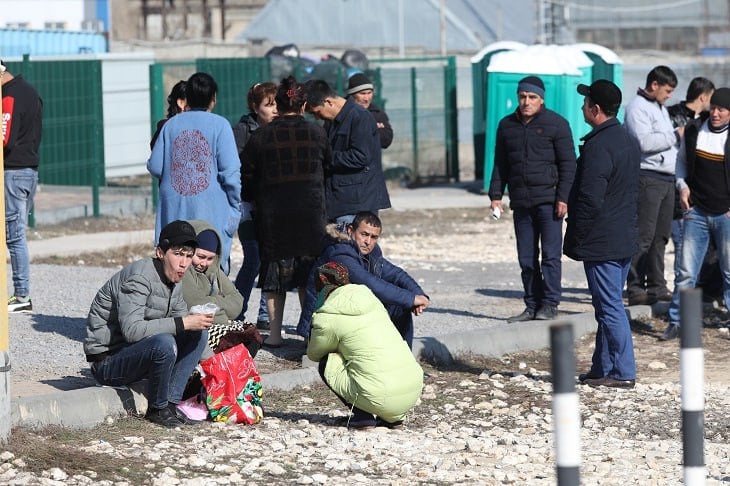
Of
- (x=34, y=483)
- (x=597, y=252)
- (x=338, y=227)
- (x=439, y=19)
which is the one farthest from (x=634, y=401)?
(x=439, y=19)

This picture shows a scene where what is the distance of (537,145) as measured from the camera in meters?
10.7

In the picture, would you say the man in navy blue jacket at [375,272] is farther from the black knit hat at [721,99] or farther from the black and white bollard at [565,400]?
the black and white bollard at [565,400]

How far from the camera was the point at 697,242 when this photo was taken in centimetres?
1057

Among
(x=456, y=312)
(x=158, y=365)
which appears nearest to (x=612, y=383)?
(x=456, y=312)

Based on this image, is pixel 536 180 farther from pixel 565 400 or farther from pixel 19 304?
pixel 565 400

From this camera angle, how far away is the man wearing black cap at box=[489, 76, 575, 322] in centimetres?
1063

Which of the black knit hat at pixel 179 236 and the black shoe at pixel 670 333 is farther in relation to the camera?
the black shoe at pixel 670 333

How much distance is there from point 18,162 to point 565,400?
726cm

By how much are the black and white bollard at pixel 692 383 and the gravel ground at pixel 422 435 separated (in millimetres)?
1550

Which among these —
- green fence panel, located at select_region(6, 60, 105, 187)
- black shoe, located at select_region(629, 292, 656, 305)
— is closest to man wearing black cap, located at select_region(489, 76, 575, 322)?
black shoe, located at select_region(629, 292, 656, 305)

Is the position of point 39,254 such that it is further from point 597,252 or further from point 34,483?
point 34,483

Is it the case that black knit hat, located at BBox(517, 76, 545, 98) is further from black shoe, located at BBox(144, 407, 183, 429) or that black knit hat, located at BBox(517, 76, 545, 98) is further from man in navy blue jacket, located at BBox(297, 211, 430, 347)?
black shoe, located at BBox(144, 407, 183, 429)

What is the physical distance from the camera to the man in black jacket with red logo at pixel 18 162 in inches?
417

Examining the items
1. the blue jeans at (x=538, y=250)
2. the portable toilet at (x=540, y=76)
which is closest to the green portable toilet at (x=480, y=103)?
the portable toilet at (x=540, y=76)
